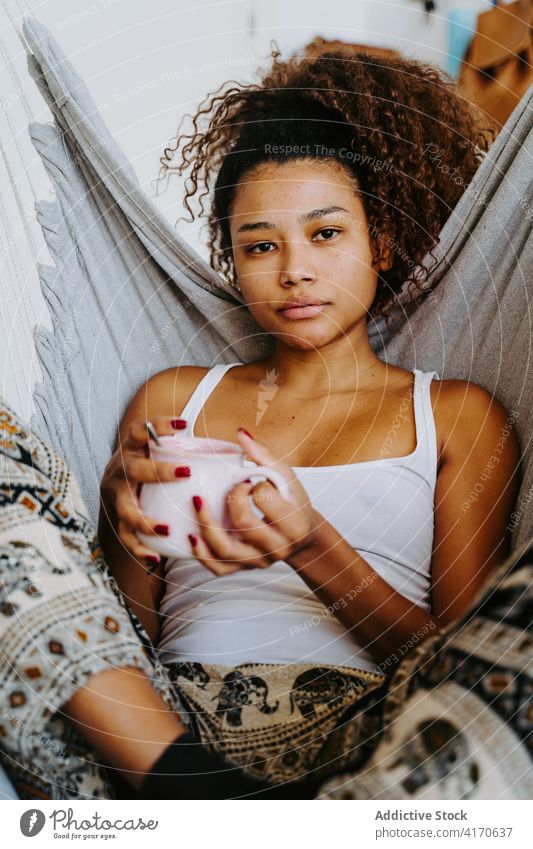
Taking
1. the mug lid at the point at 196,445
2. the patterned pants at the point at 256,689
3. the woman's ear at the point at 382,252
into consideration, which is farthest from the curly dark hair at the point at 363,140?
the patterned pants at the point at 256,689

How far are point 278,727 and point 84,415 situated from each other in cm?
26

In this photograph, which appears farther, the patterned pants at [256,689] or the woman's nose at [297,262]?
the woman's nose at [297,262]

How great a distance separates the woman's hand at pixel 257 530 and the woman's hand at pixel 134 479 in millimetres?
31

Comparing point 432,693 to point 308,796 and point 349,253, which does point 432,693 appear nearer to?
point 308,796

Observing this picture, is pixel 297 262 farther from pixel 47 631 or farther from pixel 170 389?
pixel 47 631

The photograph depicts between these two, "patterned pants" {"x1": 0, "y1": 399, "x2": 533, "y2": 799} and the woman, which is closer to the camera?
"patterned pants" {"x1": 0, "y1": 399, "x2": 533, "y2": 799}

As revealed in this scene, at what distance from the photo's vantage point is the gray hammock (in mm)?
596

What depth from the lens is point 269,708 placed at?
530mm

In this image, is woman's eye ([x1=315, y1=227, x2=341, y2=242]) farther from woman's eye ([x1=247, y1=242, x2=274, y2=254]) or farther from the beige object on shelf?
the beige object on shelf

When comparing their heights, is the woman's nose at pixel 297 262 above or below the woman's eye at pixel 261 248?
below

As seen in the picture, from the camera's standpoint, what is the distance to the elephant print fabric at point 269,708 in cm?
51

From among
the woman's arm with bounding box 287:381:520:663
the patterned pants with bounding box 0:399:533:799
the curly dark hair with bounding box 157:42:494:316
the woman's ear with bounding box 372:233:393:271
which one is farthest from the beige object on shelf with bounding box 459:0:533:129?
the patterned pants with bounding box 0:399:533:799

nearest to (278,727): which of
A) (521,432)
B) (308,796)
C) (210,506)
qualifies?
(308,796)

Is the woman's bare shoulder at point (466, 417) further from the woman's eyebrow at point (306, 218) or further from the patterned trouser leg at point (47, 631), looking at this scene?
the patterned trouser leg at point (47, 631)
